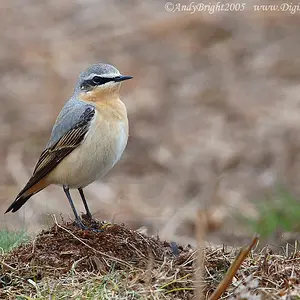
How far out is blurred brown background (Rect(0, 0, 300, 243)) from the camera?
1271 cm

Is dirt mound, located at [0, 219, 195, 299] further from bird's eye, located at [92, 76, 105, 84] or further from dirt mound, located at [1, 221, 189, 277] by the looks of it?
bird's eye, located at [92, 76, 105, 84]

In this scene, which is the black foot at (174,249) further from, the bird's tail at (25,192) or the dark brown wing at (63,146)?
the bird's tail at (25,192)

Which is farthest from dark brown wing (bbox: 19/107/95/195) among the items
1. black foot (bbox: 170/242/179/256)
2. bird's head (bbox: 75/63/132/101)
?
black foot (bbox: 170/242/179/256)

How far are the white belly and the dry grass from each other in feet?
2.33

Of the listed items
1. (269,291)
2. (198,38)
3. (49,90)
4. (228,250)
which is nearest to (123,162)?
(49,90)

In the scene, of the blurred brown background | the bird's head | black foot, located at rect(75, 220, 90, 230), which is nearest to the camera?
black foot, located at rect(75, 220, 90, 230)

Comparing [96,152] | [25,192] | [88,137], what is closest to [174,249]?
[96,152]

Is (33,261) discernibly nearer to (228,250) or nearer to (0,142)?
(228,250)

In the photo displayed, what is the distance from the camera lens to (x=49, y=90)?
1587 cm

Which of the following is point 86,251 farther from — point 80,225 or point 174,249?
point 174,249

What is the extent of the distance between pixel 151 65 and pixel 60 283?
11279 mm

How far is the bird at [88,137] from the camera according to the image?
24.2ft

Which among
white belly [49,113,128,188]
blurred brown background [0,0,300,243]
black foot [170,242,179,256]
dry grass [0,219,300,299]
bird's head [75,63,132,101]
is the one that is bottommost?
blurred brown background [0,0,300,243]

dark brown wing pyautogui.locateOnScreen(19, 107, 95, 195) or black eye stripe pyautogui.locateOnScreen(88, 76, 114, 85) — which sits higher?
black eye stripe pyautogui.locateOnScreen(88, 76, 114, 85)
